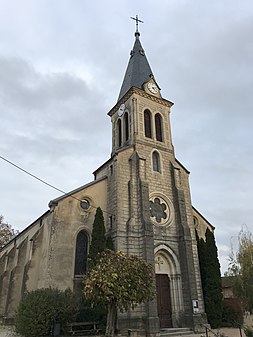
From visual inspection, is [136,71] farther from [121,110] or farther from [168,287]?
[168,287]

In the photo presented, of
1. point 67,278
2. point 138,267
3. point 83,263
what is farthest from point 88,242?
point 138,267

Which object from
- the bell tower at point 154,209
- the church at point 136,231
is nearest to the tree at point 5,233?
the church at point 136,231

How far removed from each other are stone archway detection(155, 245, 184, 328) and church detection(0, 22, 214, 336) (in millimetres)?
58

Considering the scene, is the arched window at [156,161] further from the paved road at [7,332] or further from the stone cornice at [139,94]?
the paved road at [7,332]

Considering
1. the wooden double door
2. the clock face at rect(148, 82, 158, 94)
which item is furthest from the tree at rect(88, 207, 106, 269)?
the clock face at rect(148, 82, 158, 94)

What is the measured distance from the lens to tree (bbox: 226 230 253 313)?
24019 mm

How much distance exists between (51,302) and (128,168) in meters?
10.3

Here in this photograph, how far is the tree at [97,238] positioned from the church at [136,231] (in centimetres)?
79

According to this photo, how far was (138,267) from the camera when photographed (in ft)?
46.6

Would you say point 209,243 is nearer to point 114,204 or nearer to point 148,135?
point 114,204

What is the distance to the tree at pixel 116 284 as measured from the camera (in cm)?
1300

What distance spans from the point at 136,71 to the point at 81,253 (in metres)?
17.8

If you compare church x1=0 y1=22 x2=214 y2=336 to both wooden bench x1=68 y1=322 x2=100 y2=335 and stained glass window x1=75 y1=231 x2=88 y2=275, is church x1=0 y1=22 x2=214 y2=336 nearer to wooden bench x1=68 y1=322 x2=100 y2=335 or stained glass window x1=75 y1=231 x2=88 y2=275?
stained glass window x1=75 y1=231 x2=88 y2=275

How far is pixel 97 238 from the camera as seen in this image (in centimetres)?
1842
